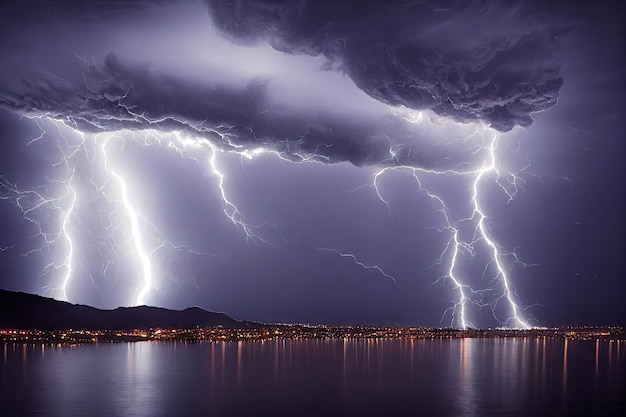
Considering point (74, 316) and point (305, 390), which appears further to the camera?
point (74, 316)

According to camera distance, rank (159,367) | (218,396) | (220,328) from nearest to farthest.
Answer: (218,396) < (159,367) < (220,328)

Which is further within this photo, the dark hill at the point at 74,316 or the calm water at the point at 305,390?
the dark hill at the point at 74,316

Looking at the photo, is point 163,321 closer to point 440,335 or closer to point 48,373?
point 440,335

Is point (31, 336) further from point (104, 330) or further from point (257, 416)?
point (257, 416)

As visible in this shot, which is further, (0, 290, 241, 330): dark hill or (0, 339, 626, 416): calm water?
(0, 290, 241, 330): dark hill

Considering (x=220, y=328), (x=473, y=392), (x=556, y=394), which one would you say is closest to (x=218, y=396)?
(x=473, y=392)

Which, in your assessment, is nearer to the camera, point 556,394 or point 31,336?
point 556,394

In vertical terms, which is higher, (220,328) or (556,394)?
(556,394)

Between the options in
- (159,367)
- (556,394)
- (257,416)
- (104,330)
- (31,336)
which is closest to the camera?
(257,416)
